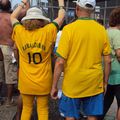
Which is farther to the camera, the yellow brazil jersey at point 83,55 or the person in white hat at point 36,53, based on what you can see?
the person in white hat at point 36,53

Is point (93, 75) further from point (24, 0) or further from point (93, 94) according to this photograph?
point (24, 0)

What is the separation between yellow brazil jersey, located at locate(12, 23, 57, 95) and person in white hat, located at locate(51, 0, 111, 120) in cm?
43

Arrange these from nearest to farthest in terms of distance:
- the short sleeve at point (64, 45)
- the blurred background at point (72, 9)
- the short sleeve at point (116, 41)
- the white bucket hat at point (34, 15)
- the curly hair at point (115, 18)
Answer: the short sleeve at point (64, 45) → the white bucket hat at point (34, 15) → the short sleeve at point (116, 41) → the curly hair at point (115, 18) → the blurred background at point (72, 9)

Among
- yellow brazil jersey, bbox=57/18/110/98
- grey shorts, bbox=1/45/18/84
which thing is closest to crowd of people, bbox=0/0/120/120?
yellow brazil jersey, bbox=57/18/110/98

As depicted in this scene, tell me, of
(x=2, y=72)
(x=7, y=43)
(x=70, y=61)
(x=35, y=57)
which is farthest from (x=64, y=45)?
(x=2, y=72)

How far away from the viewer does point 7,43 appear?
610cm

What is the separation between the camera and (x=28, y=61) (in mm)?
4430

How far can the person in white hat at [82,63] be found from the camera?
12.9 feet

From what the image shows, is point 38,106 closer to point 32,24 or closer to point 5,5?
point 32,24

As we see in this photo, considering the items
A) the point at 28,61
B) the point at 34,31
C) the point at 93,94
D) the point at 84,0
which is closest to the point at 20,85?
the point at 28,61

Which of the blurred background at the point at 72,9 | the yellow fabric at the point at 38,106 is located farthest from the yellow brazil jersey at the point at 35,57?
the blurred background at the point at 72,9

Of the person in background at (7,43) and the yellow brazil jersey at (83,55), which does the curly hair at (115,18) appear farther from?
the person in background at (7,43)

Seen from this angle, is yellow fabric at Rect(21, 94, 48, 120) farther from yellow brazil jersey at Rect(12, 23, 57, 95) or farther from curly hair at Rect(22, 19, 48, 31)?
curly hair at Rect(22, 19, 48, 31)

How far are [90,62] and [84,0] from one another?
0.65 metres
